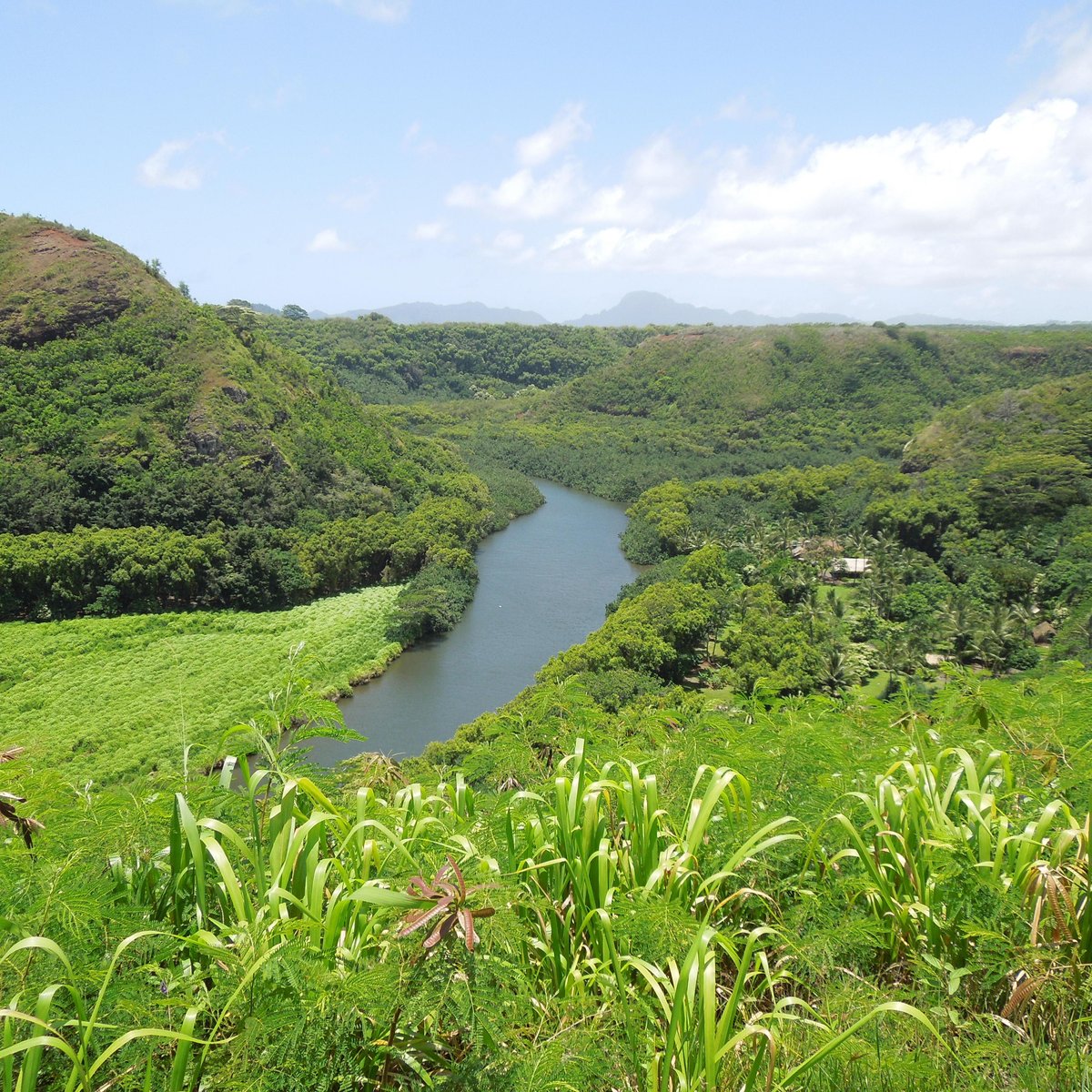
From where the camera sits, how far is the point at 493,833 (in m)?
2.33

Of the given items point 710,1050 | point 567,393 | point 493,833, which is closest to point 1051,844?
point 710,1050

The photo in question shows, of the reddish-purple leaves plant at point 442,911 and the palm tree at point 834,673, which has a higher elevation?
the reddish-purple leaves plant at point 442,911

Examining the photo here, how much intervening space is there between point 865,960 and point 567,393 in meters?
77.9

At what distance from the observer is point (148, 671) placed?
20.7 m

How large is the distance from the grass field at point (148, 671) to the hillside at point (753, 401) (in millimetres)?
30682

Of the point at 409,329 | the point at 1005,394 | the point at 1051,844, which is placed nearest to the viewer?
the point at 1051,844

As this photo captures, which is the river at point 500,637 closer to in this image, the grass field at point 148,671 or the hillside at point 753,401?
the grass field at point 148,671

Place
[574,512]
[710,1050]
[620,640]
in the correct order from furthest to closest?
[574,512]
[620,640]
[710,1050]

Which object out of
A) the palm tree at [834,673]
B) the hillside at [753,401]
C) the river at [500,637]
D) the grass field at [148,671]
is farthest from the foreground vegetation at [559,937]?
the hillside at [753,401]

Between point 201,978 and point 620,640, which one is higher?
point 201,978

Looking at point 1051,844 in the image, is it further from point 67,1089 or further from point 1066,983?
point 67,1089

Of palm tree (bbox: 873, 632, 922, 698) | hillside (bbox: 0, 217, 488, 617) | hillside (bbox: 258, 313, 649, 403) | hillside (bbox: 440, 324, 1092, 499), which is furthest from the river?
hillside (bbox: 258, 313, 649, 403)

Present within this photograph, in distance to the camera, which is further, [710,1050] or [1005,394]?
[1005,394]

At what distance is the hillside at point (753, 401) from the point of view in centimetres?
5797
